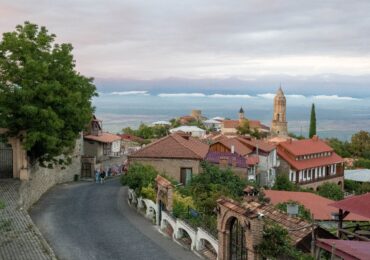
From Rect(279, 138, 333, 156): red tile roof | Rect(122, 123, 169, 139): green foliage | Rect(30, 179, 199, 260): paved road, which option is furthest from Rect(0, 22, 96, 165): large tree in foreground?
Rect(122, 123, 169, 139): green foliage

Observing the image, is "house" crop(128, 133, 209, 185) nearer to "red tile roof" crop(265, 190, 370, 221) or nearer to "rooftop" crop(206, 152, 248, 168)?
"rooftop" crop(206, 152, 248, 168)

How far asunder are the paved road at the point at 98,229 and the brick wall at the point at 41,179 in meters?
0.60

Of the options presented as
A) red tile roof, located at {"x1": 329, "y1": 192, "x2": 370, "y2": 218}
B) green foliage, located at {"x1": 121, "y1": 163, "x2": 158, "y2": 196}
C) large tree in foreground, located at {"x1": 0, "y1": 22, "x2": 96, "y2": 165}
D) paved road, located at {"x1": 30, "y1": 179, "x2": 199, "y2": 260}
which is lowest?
paved road, located at {"x1": 30, "y1": 179, "x2": 199, "y2": 260}

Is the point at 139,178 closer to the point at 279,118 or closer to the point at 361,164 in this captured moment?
the point at 361,164

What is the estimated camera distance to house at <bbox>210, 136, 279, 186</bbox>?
5003 centimetres

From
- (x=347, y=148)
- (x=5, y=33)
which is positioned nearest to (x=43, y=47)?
(x=5, y=33)

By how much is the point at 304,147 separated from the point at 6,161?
4754 cm

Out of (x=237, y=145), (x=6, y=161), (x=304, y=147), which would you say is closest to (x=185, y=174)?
(x=6, y=161)

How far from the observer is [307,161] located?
67.4 meters

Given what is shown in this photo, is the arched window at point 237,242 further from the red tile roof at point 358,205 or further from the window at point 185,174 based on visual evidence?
the window at point 185,174

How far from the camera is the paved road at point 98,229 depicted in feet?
Result: 68.0

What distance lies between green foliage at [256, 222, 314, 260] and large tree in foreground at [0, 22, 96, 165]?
1563 centimetres

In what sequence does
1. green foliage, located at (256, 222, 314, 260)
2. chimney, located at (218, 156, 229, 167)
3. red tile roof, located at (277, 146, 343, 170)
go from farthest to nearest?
1. red tile roof, located at (277, 146, 343, 170)
2. chimney, located at (218, 156, 229, 167)
3. green foliage, located at (256, 222, 314, 260)

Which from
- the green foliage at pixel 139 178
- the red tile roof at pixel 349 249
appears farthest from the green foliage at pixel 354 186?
the red tile roof at pixel 349 249
